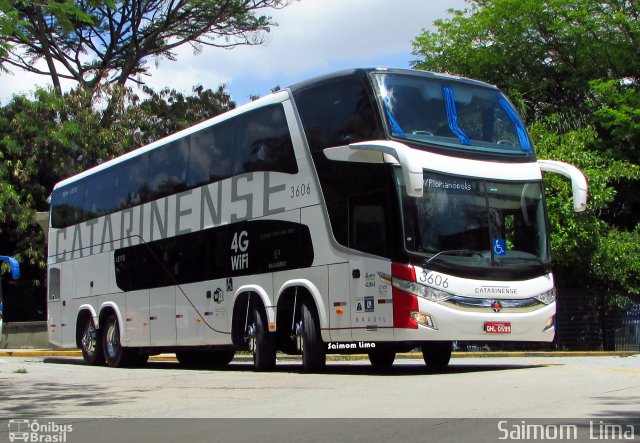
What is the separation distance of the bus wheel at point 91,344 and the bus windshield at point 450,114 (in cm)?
1044

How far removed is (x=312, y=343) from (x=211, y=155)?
4512 millimetres

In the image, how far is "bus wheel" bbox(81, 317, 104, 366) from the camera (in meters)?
20.6

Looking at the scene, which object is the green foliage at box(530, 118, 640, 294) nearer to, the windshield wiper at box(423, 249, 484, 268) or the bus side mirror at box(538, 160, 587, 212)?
the bus side mirror at box(538, 160, 587, 212)

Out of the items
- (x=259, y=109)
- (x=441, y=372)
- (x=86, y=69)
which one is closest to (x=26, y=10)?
(x=86, y=69)

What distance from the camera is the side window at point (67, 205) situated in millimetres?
21766

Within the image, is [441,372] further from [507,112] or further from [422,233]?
[507,112]

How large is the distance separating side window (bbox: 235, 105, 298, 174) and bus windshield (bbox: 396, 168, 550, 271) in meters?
2.54

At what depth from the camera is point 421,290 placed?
1267cm

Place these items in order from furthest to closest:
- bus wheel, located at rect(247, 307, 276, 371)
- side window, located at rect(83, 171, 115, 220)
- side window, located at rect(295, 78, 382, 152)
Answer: side window, located at rect(83, 171, 115, 220), bus wheel, located at rect(247, 307, 276, 371), side window, located at rect(295, 78, 382, 152)

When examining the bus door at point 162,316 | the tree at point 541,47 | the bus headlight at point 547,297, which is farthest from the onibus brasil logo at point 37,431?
the tree at point 541,47

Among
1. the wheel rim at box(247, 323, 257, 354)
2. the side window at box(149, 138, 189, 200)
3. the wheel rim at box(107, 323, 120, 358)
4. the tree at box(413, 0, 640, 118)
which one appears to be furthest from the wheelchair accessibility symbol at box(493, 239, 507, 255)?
the tree at box(413, 0, 640, 118)

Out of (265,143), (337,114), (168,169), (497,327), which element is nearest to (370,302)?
(497,327)

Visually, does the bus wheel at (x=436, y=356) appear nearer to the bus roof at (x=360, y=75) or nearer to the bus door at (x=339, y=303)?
the bus door at (x=339, y=303)

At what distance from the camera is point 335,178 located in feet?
45.0
